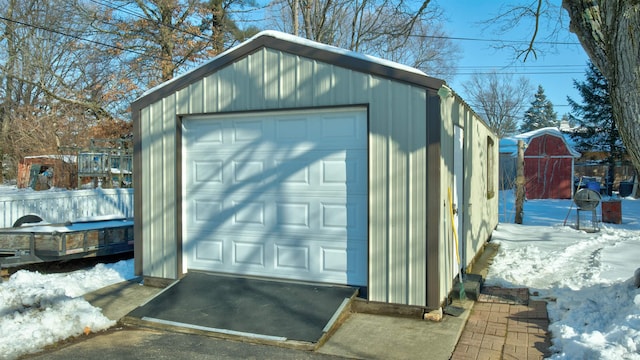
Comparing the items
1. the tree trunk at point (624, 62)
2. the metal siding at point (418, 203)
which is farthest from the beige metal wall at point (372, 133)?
the tree trunk at point (624, 62)

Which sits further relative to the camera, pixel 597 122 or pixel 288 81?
pixel 597 122

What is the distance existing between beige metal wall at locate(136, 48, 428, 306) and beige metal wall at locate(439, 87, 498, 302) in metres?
0.32

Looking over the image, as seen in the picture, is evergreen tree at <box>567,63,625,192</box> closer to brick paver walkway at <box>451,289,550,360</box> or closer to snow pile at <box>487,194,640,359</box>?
snow pile at <box>487,194,640,359</box>

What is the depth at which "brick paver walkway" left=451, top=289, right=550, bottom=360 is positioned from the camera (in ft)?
14.0

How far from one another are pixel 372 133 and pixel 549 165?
21.0 m

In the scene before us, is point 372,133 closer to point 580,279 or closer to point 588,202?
point 580,279

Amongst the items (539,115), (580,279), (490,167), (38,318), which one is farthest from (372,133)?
(539,115)

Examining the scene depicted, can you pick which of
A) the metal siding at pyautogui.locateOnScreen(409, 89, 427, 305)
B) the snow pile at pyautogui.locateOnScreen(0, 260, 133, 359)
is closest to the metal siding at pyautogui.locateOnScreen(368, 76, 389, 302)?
the metal siding at pyautogui.locateOnScreen(409, 89, 427, 305)

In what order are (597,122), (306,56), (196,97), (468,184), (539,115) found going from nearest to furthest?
1. (306,56)
2. (196,97)
3. (468,184)
4. (597,122)
5. (539,115)

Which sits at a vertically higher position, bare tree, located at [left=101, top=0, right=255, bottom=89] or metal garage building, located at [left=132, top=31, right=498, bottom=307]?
bare tree, located at [left=101, top=0, right=255, bottom=89]

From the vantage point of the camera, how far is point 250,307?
5.23m

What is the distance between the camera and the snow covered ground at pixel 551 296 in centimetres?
412

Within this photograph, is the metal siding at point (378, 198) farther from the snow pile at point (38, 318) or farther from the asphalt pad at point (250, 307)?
the snow pile at point (38, 318)

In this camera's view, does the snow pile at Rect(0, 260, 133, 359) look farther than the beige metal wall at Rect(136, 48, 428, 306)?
No
